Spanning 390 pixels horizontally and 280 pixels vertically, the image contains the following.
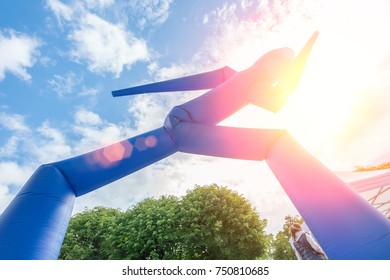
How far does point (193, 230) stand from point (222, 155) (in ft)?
35.2

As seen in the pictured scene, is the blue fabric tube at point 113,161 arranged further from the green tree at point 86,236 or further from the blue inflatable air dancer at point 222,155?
the green tree at point 86,236

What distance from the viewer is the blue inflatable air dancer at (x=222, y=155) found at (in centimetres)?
193

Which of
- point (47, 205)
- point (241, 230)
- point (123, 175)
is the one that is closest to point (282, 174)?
point (123, 175)

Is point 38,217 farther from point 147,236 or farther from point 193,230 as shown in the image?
point 147,236

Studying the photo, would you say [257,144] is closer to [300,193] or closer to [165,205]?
[300,193]

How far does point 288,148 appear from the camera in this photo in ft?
8.29

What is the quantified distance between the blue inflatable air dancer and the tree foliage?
33.2ft

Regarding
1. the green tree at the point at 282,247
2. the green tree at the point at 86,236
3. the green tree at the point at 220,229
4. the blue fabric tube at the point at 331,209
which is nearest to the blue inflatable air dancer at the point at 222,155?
the blue fabric tube at the point at 331,209

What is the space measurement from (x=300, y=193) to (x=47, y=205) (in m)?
2.37

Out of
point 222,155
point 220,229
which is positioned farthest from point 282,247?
point 222,155

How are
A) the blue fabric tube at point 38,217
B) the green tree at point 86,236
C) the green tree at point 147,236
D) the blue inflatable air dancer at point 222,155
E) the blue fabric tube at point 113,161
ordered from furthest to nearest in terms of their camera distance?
the green tree at point 86,236
the green tree at point 147,236
the blue fabric tube at point 113,161
the blue fabric tube at point 38,217
the blue inflatable air dancer at point 222,155

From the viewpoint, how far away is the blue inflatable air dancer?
1.93 m

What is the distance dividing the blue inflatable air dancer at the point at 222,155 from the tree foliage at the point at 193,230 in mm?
10122

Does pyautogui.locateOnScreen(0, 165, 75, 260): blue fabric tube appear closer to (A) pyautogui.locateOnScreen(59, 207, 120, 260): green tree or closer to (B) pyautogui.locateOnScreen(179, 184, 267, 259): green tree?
(B) pyautogui.locateOnScreen(179, 184, 267, 259): green tree
